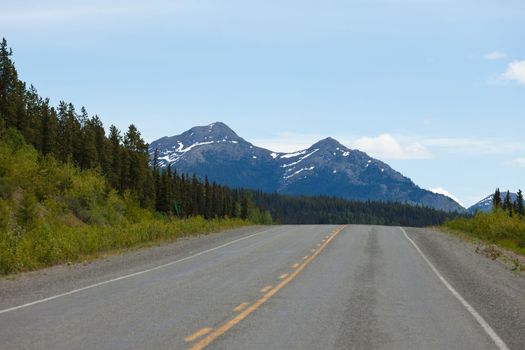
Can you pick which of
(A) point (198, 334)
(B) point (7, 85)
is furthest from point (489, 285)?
(B) point (7, 85)

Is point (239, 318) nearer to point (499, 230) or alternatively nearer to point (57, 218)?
point (57, 218)

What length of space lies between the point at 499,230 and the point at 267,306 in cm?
2644

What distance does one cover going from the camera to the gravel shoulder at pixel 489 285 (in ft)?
31.0

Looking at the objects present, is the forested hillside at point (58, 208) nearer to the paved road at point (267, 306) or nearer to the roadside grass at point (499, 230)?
the paved road at point (267, 306)

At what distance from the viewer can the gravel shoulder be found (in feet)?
31.0

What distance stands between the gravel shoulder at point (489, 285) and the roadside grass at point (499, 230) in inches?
180

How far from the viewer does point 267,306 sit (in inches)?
411

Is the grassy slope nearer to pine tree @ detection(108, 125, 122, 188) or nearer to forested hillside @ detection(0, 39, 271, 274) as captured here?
forested hillside @ detection(0, 39, 271, 274)

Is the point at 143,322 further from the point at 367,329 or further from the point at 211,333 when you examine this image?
the point at 367,329

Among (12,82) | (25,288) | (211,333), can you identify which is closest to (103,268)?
(25,288)

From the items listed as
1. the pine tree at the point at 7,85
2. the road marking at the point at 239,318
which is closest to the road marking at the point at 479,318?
the road marking at the point at 239,318

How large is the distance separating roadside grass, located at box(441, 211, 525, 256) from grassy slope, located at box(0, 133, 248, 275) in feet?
56.1

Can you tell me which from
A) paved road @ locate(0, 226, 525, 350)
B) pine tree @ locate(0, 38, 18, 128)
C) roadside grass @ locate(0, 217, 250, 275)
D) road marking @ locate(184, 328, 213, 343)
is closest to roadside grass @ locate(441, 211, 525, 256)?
paved road @ locate(0, 226, 525, 350)

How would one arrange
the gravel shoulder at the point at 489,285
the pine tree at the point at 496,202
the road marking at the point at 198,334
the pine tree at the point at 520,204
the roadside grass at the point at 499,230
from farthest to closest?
the pine tree at the point at 520,204
the pine tree at the point at 496,202
the roadside grass at the point at 499,230
the gravel shoulder at the point at 489,285
the road marking at the point at 198,334
